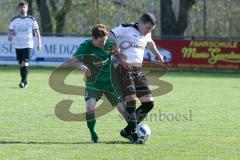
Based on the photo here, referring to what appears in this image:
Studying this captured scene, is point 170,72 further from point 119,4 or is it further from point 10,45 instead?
point 119,4

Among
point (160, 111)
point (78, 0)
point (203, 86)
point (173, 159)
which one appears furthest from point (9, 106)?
point (78, 0)

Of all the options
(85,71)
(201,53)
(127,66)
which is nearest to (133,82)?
(127,66)

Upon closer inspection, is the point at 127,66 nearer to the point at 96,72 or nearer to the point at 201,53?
the point at 96,72

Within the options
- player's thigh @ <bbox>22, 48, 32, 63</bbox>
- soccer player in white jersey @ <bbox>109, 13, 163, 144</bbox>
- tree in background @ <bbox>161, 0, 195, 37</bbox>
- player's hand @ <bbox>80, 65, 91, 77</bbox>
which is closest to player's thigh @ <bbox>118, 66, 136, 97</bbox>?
soccer player in white jersey @ <bbox>109, 13, 163, 144</bbox>

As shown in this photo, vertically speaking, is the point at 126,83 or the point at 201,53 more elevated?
the point at 126,83

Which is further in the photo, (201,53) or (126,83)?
(201,53)

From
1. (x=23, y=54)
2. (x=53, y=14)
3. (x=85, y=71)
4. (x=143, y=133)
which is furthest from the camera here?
(x=53, y=14)

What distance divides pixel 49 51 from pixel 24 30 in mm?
9585

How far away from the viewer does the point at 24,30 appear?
18312 millimetres

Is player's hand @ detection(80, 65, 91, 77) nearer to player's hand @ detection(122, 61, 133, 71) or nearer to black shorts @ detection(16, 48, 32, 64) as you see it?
player's hand @ detection(122, 61, 133, 71)

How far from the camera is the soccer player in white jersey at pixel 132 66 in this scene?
383 inches

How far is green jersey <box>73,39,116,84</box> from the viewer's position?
9609mm

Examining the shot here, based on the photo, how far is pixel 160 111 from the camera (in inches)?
529

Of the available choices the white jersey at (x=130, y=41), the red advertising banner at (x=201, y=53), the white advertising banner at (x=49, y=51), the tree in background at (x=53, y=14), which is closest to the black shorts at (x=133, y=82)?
the white jersey at (x=130, y=41)
